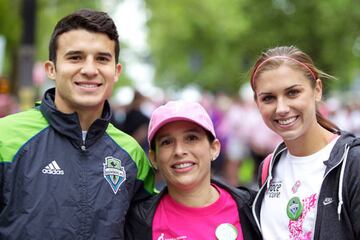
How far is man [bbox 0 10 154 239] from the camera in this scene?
3.48m

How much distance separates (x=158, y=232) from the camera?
3.91m

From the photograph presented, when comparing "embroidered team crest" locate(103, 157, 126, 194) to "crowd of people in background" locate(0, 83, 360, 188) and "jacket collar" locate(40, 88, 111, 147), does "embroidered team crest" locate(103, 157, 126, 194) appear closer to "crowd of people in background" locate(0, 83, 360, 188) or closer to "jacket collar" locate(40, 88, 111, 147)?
"jacket collar" locate(40, 88, 111, 147)

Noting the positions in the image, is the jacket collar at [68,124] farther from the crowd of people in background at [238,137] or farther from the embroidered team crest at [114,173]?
the crowd of people in background at [238,137]

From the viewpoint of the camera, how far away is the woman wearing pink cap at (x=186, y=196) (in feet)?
12.8

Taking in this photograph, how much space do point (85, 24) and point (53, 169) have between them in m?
0.85

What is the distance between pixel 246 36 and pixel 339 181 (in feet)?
90.7

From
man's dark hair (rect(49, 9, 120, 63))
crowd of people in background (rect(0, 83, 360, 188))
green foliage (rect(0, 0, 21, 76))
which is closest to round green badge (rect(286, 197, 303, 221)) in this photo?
man's dark hair (rect(49, 9, 120, 63))

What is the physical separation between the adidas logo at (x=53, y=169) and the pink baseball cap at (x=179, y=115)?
0.70 metres

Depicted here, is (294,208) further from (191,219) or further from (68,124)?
(68,124)

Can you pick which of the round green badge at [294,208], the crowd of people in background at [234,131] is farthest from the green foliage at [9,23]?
the round green badge at [294,208]

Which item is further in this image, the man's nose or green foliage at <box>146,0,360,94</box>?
green foliage at <box>146,0,360,94</box>

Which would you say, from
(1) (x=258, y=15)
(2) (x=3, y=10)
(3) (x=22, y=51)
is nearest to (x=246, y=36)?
(1) (x=258, y=15)

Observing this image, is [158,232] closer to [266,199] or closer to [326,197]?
[266,199]

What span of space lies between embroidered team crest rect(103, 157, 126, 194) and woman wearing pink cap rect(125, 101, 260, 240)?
10.6 inches
